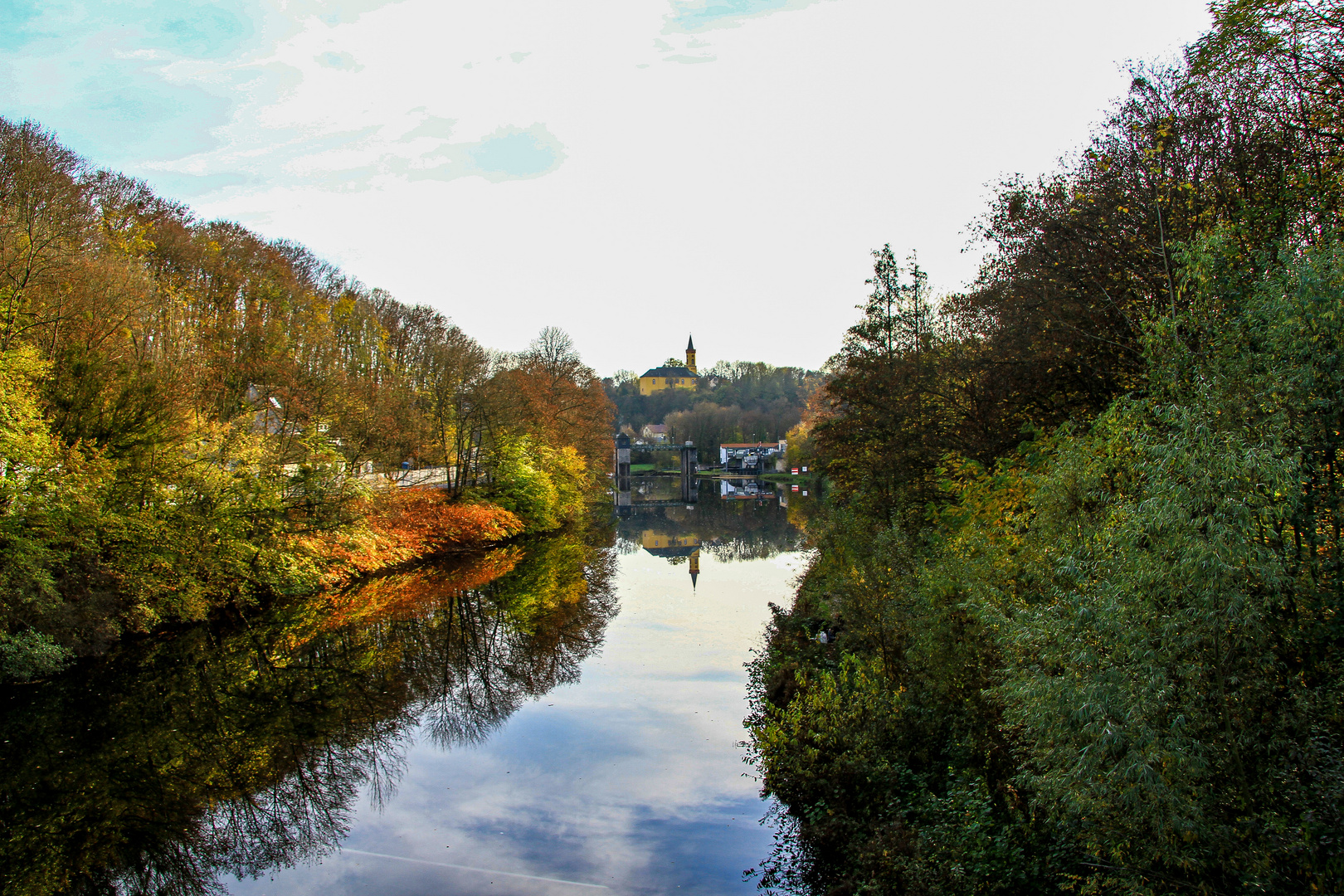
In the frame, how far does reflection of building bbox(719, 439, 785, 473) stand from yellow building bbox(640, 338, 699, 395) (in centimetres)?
3126

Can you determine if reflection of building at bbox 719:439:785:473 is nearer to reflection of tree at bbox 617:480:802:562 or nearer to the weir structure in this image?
the weir structure

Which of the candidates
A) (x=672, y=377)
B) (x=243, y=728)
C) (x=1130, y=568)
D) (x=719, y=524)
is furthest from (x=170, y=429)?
(x=672, y=377)

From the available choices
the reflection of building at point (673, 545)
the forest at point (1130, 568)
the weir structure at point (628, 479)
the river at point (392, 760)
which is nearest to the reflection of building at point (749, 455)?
the weir structure at point (628, 479)

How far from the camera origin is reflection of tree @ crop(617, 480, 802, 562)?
34.2 m

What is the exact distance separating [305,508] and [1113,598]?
741 inches

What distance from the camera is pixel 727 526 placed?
4325 cm

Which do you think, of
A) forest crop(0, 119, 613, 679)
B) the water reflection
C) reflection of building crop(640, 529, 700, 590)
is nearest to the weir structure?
the water reflection

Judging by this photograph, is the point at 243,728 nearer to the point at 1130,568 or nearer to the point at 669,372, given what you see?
the point at 1130,568

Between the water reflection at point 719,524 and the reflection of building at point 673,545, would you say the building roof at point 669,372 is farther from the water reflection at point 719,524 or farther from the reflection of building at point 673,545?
the reflection of building at point 673,545

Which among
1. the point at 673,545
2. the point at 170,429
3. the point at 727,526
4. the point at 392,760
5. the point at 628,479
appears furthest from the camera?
the point at 628,479

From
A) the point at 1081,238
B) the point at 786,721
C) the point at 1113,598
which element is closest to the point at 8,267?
the point at 786,721

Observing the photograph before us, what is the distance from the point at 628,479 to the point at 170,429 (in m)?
55.3

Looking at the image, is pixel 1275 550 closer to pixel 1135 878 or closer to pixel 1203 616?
pixel 1203 616

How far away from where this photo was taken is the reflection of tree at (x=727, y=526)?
34.2 metres
